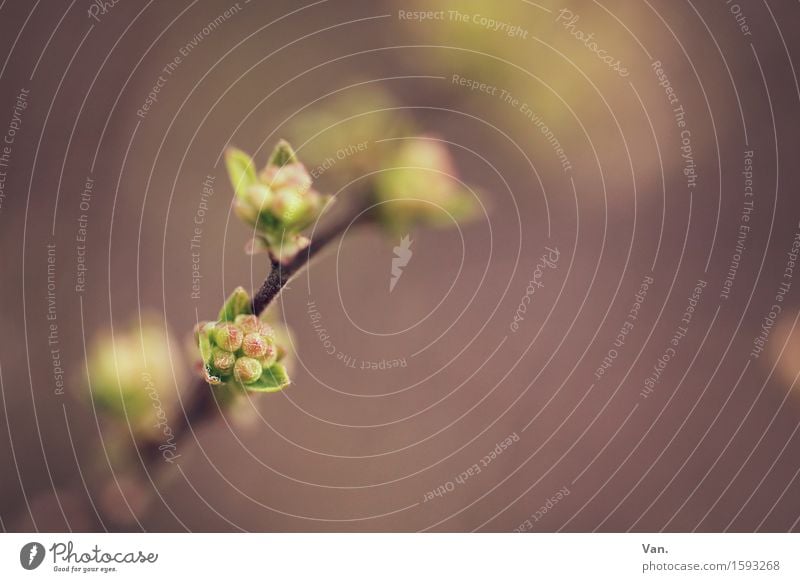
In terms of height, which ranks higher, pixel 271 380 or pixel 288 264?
pixel 288 264

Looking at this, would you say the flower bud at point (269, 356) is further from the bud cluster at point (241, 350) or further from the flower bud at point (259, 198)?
the flower bud at point (259, 198)

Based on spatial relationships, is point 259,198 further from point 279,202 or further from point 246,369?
point 246,369

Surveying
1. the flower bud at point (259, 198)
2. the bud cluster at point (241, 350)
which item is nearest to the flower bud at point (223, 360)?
the bud cluster at point (241, 350)

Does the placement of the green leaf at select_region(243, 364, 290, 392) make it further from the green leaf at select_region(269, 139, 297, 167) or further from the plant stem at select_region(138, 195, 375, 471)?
the green leaf at select_region(269, 139, 297, 167)

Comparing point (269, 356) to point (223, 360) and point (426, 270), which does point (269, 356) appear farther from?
point (426, 270)

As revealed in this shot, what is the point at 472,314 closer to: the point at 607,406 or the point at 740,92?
the point at 607,406

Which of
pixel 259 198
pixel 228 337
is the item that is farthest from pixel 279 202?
pixel 228 337

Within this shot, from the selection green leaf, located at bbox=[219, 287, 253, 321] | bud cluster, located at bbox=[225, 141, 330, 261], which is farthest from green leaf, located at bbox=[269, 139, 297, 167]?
green leaf, located at bbox=[219, 287, 253, 321]

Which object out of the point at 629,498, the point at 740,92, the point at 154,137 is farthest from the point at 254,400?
the point at 740,92
